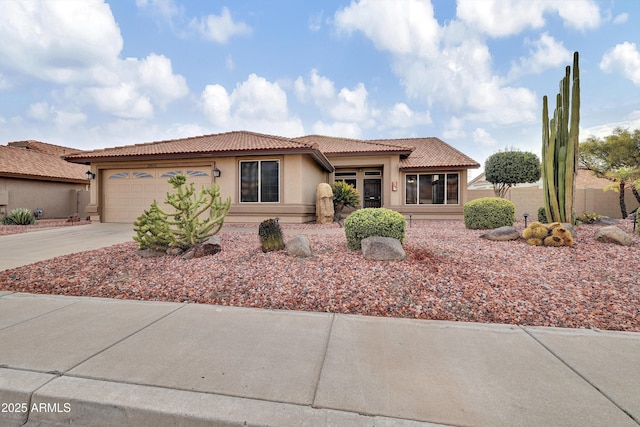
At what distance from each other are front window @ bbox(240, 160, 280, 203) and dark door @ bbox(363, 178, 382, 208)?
265 inches

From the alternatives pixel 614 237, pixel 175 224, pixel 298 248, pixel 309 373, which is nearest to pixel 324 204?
pixel 298 248

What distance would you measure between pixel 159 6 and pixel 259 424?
42.4ft

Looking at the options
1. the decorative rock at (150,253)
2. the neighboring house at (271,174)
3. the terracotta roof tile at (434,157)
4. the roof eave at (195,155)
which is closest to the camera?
the decorative rock at (150,253)

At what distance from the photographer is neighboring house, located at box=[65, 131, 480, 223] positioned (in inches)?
473

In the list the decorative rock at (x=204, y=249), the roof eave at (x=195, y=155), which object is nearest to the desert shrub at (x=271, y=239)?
the decorative rock at (x=204, y=249)

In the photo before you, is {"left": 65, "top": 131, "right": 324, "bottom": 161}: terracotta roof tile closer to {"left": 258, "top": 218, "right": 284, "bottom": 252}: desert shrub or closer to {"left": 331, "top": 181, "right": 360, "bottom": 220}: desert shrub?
{"left": 331, "top": 181, "right": 360, "bottom": 220}: desert shrub

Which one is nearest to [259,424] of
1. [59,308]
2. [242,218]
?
[59,308]

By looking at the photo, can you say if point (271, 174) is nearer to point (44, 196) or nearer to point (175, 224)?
point (175, 224)

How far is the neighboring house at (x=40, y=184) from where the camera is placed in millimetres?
14570

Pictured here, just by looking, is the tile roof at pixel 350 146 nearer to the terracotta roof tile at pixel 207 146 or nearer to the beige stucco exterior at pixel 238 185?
the beige stucco exterior at pixel 238 185

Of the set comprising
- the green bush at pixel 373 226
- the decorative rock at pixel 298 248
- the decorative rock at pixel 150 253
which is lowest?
the decorative rock at pixel 150 253

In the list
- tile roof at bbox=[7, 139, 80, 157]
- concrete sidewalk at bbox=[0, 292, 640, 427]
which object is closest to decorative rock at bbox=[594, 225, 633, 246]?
concrete sidewalk at bbox=[0, 292, 640, 427]

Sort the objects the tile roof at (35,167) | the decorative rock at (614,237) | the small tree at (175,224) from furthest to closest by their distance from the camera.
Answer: the tile roof at (35,167)
the decorative rock at (614,237)
the small tree at (175,224)

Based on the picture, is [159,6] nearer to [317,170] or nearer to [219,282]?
[317,170]
